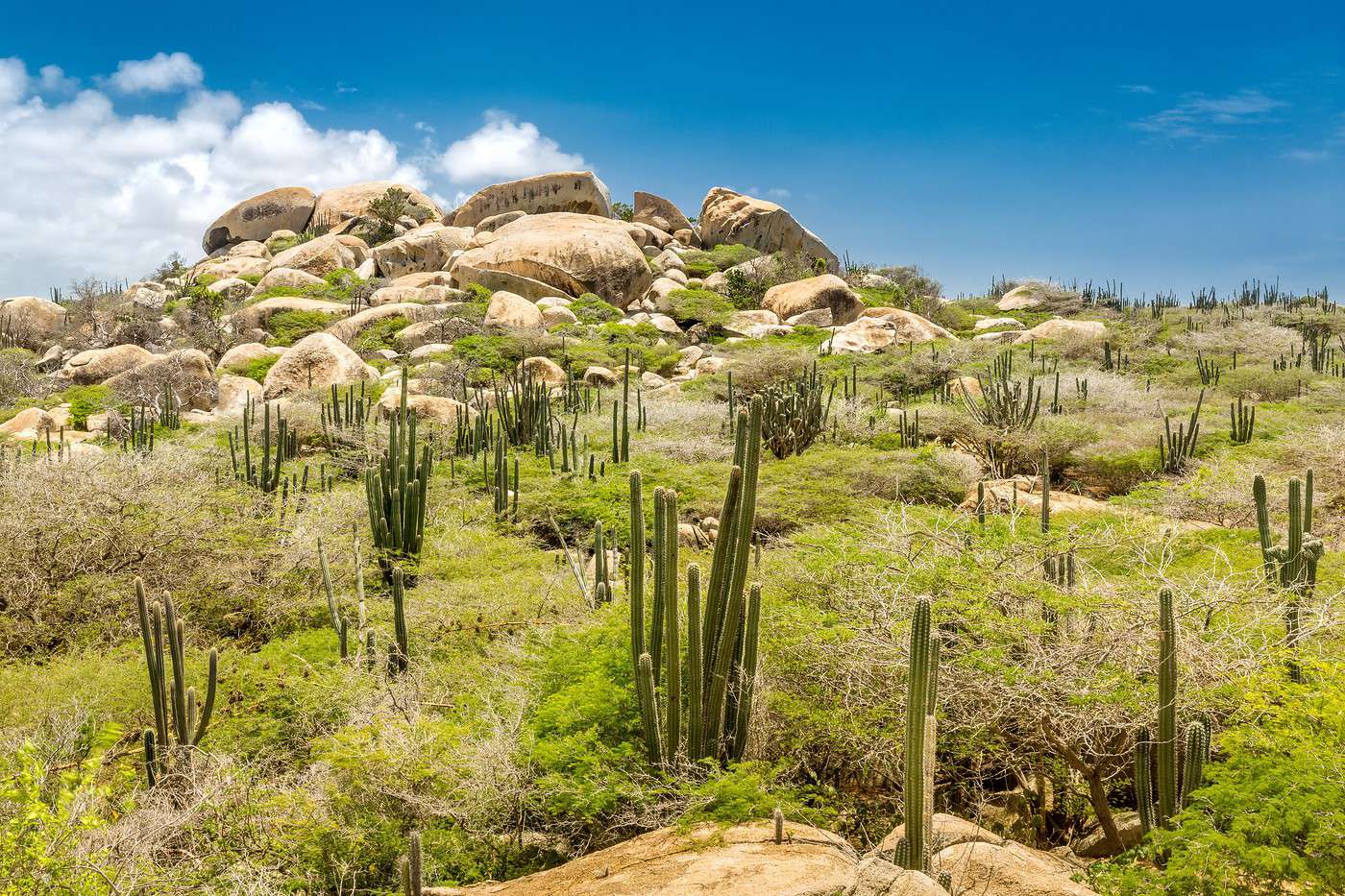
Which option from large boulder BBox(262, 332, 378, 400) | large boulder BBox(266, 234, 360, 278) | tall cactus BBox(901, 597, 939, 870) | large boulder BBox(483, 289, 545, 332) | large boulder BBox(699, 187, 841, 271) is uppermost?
large boulder BBox(699, 187, 841, 271)

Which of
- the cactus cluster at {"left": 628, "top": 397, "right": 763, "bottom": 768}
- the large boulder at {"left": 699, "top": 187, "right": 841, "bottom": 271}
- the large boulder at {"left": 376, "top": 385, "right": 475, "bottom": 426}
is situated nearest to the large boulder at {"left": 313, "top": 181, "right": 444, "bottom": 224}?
the large boulder at {"left": 699, "top": 187, "right": 841, "bottom": 271}

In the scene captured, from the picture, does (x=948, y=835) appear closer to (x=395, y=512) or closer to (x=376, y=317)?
(x=395, y=512)

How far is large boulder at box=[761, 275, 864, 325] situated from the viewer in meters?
34.9

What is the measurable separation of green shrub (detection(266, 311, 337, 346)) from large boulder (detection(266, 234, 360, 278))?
33.9 feet

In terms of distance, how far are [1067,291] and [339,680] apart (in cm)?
4945

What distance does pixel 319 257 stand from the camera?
140 feet

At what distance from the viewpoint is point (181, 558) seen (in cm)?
855

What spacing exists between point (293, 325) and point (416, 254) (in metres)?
12.7

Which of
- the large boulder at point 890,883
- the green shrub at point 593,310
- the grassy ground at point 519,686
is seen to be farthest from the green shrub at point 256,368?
the large boulder at point 890,883

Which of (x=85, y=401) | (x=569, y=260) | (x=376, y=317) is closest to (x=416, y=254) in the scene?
(x=569, y=260)

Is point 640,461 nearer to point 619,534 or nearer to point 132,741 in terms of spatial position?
point 619,534

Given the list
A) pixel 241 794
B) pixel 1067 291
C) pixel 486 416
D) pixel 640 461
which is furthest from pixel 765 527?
pixel 1067 291

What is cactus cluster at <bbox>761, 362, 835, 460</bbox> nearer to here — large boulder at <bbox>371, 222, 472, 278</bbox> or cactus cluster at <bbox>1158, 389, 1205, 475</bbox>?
cactus cluster at <bbox>1158, 389, 1205, 475</bbox>

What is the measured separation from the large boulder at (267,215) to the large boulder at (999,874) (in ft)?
193
